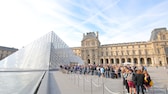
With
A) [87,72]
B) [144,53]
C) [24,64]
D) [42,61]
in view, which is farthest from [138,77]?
[144,53]

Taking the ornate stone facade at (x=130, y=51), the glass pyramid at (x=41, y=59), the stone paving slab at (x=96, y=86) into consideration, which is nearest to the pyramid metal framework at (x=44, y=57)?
the glass pyramid at (x=41, y=59)

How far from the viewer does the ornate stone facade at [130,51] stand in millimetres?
54656

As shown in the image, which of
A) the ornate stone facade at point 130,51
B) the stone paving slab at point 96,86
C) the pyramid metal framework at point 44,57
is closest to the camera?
the stone paving slab at point 96,86

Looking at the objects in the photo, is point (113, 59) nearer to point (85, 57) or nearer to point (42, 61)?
point (85, 57)

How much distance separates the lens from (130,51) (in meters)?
62.8

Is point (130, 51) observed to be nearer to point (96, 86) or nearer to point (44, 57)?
point (44, 57)

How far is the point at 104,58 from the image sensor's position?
6788 cm

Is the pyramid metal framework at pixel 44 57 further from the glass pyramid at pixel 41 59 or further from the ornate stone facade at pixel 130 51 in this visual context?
the ornate stone facade at pixel 130 51

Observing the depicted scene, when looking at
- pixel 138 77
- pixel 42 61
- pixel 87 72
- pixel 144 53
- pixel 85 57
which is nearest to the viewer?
pixel 138 77

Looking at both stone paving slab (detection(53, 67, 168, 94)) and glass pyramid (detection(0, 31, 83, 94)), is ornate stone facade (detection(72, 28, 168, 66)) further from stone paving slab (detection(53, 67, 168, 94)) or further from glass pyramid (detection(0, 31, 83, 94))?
stone paving slab (detection(53, 67, 168, 94))

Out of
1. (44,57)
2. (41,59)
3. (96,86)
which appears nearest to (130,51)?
(44,57)

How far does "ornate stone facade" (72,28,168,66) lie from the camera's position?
54.7 metres

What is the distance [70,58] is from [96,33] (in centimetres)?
4867

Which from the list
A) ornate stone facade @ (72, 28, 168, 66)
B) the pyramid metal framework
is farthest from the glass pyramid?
ornate stone facade @ (72, 28, 168, 66)
